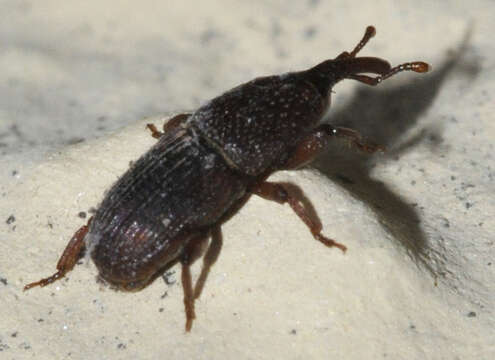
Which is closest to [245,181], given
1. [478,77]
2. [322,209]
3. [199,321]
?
[322,209]

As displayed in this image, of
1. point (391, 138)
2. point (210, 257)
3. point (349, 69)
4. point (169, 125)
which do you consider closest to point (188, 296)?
point (210, 257)

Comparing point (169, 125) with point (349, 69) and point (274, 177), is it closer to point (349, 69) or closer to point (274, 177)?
point (274, 177)

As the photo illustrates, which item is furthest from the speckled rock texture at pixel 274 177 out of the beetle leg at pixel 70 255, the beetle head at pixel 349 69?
the beetle head at pixel 349 69

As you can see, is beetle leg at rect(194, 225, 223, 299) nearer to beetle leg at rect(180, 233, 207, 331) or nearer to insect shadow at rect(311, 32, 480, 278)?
beetle leg at rect(180, 233, 207, 331)

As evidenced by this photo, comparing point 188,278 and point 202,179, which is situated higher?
point 202,179

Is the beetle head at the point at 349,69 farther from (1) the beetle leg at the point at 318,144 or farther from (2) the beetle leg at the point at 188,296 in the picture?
(2) the beetle leg at the point at 188,296

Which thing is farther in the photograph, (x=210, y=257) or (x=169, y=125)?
(x=169, y=125)

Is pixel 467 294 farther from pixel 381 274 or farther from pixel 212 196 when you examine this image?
pixel 212 196
